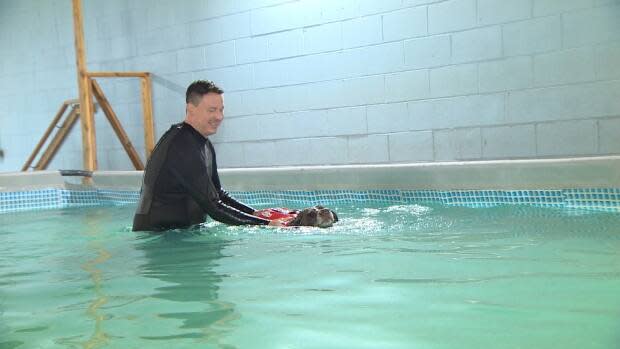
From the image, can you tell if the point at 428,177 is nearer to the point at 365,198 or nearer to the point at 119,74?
the point at 365,198

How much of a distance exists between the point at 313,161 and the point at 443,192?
217 centimetres

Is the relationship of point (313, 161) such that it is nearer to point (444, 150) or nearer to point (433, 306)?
point (444, 150)

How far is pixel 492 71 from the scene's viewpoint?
18.6 feet

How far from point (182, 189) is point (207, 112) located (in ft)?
1.46

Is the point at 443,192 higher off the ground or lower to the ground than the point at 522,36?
lower

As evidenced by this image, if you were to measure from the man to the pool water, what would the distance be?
0.40ft

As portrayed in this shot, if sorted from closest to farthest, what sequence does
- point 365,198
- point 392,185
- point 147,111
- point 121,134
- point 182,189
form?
point 182,189 → point 392,185 → point 365,198 → point 147,111 → point 121,134

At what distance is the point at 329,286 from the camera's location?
87.4 inches

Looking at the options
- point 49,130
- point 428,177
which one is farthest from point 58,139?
point 428,177

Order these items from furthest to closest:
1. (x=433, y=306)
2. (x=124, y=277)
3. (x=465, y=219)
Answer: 1. (x=465, y=219)
2. (x=124, y=277)
3. (x=433, y=306)

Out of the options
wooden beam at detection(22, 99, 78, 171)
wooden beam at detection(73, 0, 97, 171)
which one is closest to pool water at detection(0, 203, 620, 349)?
wooden beam at detection(73, 0, 97, 171)

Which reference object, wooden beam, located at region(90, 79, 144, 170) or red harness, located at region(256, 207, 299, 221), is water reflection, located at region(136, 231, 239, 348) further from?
wooden beam, located at region(90, 79, 144, 170)

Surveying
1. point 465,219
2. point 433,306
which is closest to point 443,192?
point 465,219

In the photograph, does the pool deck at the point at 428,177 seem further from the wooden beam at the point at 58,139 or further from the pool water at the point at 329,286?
the wooden beam at the point at 58,139
